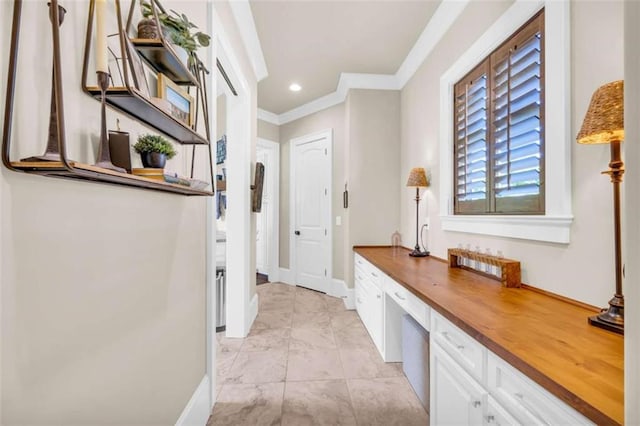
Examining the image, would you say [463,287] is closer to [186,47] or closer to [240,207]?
[186,47]

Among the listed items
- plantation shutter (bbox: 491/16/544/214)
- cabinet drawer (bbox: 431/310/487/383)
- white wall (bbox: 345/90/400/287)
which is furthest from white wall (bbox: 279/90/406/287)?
cabinet drawer (bbox: 431/310/487/383)

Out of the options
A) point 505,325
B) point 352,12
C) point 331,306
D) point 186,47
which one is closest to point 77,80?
point 186,47

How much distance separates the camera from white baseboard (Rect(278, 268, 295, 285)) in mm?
4895

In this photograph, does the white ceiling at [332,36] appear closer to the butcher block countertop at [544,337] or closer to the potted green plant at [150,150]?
the potted green plant at [150,150]

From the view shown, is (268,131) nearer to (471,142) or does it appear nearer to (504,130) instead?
(471,142)

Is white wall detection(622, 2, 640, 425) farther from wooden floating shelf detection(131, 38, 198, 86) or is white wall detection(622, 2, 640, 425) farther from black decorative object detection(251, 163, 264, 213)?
black decorative object detection(251, 163, 264, 213)

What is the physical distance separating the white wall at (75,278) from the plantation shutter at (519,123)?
6.12 ft

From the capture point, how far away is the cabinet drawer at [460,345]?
3.49 feet

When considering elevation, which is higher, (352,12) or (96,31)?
(352,12)

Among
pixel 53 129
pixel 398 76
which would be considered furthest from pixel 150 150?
pixel 398 76

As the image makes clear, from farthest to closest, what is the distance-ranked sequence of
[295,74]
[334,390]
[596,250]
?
[295,74] → [334,390] → [596,250]

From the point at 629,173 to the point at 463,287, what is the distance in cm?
119

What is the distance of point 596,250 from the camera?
3.94 feet

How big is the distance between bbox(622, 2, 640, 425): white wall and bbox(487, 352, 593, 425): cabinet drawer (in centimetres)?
20
